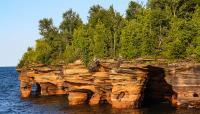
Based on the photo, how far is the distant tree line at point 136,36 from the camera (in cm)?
5600

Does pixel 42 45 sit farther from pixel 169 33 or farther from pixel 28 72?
pixel 169 33

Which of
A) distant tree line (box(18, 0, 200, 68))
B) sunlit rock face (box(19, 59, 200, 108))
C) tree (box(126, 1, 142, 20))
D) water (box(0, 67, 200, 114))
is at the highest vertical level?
tree (box(126, 1, 142, 20))

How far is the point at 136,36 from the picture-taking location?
60.8 m

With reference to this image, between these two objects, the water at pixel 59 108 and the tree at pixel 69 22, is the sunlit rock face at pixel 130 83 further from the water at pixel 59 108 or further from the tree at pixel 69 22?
the tree at pixel 69 22

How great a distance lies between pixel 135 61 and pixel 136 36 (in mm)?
7691

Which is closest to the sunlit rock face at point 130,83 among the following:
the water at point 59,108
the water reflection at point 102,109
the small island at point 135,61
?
the small island at point 135,61

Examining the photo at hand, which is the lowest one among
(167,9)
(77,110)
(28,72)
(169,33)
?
(77,110)

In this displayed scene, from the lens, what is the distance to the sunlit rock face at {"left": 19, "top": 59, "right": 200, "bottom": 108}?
51750 millimetres

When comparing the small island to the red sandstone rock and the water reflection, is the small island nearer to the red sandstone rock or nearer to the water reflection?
the red sandstone rock

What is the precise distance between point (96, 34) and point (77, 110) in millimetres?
16422

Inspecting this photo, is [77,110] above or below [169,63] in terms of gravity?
below

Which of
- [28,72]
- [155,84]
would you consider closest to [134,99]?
[155,84]

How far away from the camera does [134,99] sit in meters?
54.3

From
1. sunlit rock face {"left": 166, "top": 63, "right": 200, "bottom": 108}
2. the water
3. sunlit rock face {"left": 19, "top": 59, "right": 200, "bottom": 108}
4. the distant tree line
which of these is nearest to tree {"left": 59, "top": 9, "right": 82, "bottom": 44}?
the distant tree line
